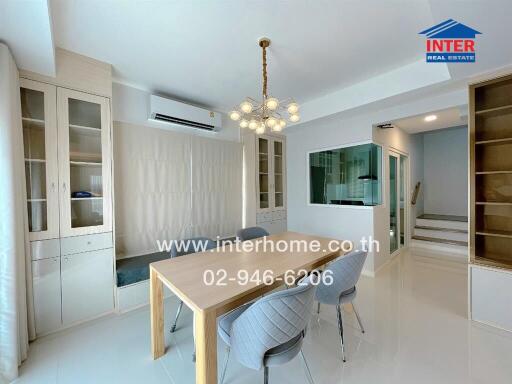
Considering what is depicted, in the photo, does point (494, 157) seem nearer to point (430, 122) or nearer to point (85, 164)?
point (430, 122)

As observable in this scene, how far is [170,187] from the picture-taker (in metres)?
3.14

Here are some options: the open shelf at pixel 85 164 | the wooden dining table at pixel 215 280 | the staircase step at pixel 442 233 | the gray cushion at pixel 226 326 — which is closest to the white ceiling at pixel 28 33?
the open shelf at pixel 85 164

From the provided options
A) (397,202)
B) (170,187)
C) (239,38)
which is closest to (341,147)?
(397,202)

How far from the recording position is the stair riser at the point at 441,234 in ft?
14.6

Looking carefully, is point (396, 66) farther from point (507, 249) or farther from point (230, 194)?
point (230, 194)

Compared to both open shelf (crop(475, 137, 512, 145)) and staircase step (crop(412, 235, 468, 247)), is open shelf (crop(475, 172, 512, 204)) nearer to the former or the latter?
open shelf (crop(475, 137, 512, 145))

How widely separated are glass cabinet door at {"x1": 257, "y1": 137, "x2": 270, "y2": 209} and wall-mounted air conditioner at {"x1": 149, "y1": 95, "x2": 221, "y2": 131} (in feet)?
3.61

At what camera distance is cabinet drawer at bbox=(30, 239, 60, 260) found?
6.64 ft

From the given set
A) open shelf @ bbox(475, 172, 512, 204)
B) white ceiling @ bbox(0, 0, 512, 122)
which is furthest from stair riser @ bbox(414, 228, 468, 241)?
white ceiling @ bbox(0, 0, 512, 122)

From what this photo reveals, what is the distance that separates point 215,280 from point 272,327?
20.4 inches

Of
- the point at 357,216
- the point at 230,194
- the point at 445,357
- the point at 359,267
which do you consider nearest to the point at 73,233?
the point at 230,194

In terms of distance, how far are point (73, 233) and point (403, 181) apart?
5548 mm

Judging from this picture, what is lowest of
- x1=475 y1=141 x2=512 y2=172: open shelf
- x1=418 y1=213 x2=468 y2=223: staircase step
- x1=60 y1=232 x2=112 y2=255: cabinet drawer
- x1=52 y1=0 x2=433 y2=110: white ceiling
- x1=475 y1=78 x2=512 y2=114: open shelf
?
x1=418 y1=213 x2=468 y2=223: staircase step

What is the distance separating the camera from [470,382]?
5.04ft
